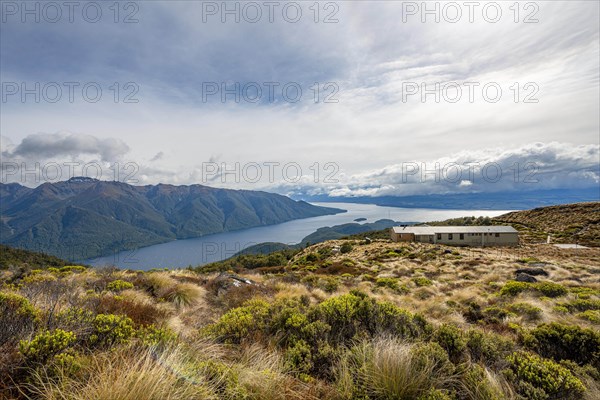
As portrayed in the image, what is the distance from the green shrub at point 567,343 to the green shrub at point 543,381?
2.00 meters

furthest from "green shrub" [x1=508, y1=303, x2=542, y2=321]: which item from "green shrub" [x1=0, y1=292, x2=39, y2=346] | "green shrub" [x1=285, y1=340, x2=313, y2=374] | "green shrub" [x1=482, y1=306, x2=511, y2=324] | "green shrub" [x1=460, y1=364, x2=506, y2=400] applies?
"green shrub" [x1=0, y1=292, x2=39, y2=346]

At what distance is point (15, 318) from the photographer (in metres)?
3.75

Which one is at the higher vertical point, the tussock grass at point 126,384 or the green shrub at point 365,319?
the tussock grass at point 126,384

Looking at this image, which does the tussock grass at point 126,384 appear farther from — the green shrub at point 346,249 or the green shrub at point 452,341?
the green shrub at point 346,249

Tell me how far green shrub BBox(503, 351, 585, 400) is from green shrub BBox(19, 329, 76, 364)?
6054 millimetres

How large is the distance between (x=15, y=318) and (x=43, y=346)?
1.38 m

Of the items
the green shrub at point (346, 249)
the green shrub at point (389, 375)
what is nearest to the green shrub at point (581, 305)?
the green shrub at point (389, 375)

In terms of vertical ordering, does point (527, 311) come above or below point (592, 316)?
below

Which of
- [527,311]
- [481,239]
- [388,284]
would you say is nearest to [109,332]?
[527,311]

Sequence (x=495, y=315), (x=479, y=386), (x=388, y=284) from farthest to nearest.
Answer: (x=388, y=284)
(x=495, y=315)
(x=479, y=386)

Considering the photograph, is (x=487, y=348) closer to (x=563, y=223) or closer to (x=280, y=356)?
(x=280, y=356)

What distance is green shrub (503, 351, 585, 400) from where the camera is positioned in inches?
137

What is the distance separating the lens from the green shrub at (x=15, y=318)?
3.29 metres

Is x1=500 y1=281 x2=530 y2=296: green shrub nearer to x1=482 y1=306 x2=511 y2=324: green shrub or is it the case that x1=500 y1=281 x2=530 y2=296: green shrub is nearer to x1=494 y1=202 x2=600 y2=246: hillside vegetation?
x1=482 y1=306 x2=511 y2=324: green shrub
